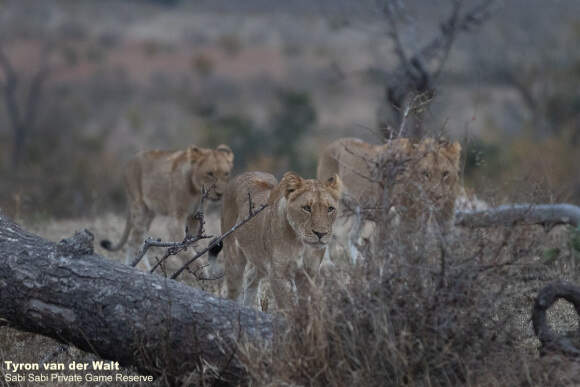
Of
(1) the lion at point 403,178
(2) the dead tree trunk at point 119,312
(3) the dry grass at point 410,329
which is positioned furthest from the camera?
(1) the lion at point 403,178

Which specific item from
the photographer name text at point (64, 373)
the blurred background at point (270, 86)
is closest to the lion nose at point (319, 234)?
the photographer name text at point (64, 373)

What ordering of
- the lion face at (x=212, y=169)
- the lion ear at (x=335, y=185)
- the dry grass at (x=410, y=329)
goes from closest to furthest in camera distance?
the dry grass at (x=410, y=329) → the lion ear at (x=335, y=185) → the lion face at (x=212, y=169)

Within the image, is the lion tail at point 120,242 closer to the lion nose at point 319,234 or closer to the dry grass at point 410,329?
the lion nose at point 319,234

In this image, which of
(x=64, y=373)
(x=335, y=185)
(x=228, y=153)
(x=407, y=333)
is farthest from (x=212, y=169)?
(x=407, y=333)

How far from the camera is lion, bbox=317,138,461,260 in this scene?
5.83 m

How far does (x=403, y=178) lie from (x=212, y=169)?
138 inches

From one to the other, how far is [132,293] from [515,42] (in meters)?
24.7

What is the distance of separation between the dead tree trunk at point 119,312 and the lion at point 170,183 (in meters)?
3.82

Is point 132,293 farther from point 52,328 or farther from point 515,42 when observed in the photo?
point 515,42

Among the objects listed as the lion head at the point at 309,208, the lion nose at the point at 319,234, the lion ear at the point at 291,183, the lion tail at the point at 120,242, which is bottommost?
the lion nose at the point at 319,234

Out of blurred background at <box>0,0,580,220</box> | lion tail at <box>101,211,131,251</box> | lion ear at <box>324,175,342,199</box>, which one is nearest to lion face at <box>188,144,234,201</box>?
lion tail at <box>101,211,131,251</box>

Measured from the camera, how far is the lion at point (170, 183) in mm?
9461

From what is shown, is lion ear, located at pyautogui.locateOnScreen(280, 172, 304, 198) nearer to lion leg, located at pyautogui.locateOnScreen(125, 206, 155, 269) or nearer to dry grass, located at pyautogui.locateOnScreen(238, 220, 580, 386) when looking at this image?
dry grass, located at pyautogui.locateOnScreen(238, 220, 580, 386)

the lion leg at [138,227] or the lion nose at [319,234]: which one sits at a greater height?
the lion leg at [138,227]
